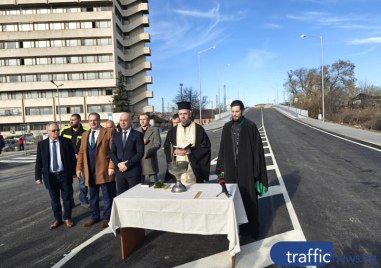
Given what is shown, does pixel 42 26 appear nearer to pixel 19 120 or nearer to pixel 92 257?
pixel 19 120

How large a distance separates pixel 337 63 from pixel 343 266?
76077 mm

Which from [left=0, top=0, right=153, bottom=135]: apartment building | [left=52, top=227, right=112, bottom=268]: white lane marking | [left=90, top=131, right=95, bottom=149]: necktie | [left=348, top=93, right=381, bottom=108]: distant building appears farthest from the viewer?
[left=0, top=0, right=153, bottom=135]: apartment building

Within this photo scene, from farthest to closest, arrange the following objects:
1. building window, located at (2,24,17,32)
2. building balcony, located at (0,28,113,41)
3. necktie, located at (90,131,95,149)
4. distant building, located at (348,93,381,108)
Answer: building window, located at (2,24,17,32) → building balcony, located at (0,28,113,41) → distant building, located at (348,93,381,108) → necktie, located at (90,131,95,149)

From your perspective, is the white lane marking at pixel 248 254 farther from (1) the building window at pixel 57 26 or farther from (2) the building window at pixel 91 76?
(1) the building window at pixel 57 26

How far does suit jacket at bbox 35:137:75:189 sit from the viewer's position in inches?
245

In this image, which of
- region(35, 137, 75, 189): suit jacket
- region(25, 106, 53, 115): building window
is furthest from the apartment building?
region(35, 137, 75, 189): suit jacket

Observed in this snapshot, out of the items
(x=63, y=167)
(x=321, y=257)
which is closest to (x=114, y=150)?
(x=63, y=167)

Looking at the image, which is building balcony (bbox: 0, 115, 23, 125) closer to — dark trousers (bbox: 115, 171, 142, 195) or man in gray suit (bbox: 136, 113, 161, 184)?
man in gray suit (bbox: 136, 113, 161, 184)

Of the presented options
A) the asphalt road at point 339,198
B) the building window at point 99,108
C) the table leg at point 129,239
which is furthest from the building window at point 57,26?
the table leg at point 129,239

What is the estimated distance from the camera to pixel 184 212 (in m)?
4.29

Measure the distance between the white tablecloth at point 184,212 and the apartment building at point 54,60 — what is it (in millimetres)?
61499

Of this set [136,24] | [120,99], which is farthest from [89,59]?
[136,24]

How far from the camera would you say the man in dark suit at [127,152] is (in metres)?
5.85

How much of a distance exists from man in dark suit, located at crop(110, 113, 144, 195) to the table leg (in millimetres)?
1047
